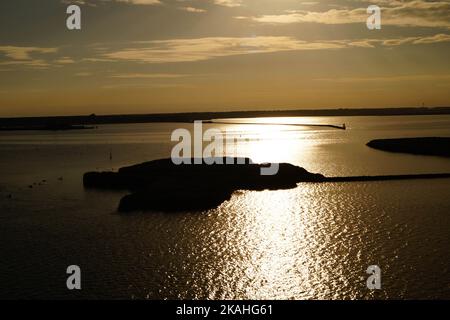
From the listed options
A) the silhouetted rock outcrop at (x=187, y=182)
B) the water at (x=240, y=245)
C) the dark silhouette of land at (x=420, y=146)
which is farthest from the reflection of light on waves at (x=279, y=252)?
the dark silhouette of land at (x=420, y=146)

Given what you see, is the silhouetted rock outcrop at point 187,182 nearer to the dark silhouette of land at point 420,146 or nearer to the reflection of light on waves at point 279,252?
the reflection of light on waves at point 279,252

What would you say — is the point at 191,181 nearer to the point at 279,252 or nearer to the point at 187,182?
the point at 187,182

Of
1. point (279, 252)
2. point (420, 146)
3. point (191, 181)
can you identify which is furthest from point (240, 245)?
point (420, 146)

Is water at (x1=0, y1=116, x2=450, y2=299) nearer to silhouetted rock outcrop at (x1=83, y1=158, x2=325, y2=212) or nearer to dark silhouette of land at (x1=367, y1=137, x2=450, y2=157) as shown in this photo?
silhouetted rock outcrop at (x1=83, y1=158, x2=325, y2=212)

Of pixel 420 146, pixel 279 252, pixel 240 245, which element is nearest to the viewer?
pixel 279 252
